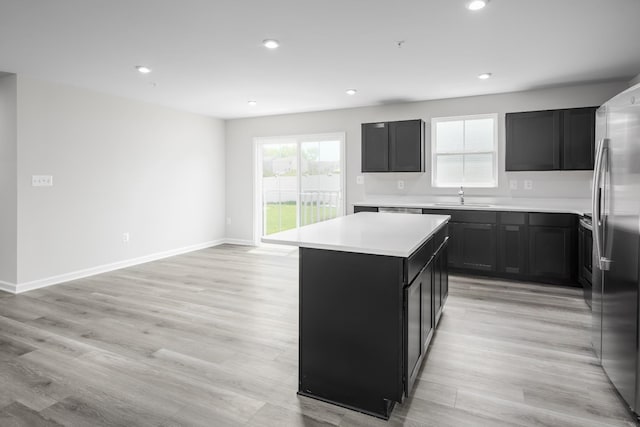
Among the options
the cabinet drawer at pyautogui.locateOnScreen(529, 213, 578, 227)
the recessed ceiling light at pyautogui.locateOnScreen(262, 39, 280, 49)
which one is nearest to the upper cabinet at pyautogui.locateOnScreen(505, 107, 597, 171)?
the cabinet drawer at pyautogui.locateOnScreen(529, 213, 578, 227)

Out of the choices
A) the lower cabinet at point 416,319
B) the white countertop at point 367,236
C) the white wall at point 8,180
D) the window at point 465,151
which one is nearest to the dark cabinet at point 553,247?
the window at point 465,151

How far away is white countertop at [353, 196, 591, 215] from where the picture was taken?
463 cm

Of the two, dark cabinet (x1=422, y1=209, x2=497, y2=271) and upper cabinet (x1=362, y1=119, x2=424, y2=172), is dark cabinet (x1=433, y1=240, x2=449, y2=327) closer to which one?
dark cabinet (x1=422, y1=209, x2=497, y2=271)

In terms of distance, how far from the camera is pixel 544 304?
12.3 ft

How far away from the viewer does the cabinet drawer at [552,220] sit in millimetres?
4273

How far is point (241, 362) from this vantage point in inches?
99.3

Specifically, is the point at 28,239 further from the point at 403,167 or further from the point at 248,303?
the point at 403,167

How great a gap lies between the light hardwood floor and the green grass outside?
8.57ft

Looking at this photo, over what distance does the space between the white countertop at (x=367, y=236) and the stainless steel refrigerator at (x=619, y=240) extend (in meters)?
0.99

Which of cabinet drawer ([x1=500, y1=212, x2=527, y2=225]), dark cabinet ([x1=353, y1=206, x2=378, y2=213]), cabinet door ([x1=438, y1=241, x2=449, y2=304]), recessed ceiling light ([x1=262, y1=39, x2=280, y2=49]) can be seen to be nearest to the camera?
cabinet door ([x1=438, y1=241, x2=449, y2=304])

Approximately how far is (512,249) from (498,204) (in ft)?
2.64

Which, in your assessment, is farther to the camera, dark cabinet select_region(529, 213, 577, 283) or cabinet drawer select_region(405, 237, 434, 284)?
dark cabinet select_region(529, 213, 577, 283)

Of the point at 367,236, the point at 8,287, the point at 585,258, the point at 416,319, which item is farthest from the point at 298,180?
the point at 416,319

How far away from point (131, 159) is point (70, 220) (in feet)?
4.03
